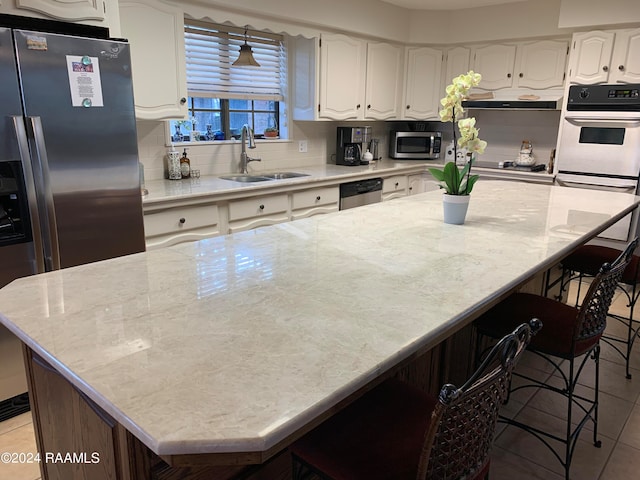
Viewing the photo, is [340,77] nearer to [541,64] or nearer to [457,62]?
[457,62]

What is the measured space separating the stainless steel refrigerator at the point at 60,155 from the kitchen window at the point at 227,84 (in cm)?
134

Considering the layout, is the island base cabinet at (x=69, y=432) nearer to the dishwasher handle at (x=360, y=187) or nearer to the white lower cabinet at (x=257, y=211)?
the white lower cabinet at (x=257, y=211)

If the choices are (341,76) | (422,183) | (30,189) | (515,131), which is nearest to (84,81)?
(30,189)

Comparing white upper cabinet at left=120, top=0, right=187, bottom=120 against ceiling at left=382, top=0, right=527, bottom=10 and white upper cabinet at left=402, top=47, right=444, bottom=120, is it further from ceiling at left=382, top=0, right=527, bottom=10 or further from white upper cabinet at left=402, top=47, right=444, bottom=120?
white upper cabinet at left=402, top=47, right=444, bottom=120

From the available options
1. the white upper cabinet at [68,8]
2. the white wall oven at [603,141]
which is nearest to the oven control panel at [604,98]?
the white wall oven at [603,141]

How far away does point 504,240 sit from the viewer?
2.02 meters

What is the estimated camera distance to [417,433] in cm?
122

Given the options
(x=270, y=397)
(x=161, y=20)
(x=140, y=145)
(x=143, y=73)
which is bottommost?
(x=270, y=397)

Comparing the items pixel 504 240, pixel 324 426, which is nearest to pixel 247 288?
pixel 324 426

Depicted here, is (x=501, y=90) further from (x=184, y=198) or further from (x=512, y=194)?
(x=184, y=198)

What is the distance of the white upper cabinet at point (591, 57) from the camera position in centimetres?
407

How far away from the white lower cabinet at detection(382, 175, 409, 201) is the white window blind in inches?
50.4

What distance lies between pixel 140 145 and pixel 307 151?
1742mm

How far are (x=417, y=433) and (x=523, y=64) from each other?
4.44 m
